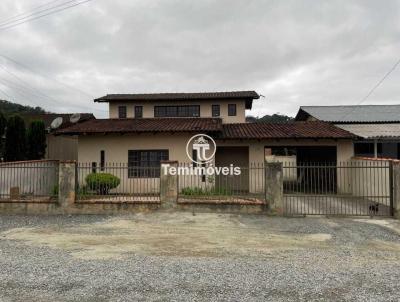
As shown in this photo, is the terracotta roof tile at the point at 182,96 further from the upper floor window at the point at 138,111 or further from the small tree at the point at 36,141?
the small tree at the point at 36,141

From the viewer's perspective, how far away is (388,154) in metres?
18.8

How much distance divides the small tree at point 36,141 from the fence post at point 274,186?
47.8 ft

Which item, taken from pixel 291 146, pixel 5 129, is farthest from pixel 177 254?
pixel 5 129

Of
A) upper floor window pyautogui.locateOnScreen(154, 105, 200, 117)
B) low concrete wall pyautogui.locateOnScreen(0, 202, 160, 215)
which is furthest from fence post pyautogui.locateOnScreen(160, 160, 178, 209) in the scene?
upper floor window pyautogui.locateOnScreen(154, 105, 200, 117)

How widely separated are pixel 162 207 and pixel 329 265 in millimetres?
5960

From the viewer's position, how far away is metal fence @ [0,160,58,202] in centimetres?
1127

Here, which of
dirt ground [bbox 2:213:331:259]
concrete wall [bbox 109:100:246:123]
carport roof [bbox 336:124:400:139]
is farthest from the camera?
concrete wall [bbox 109:100:246:123]

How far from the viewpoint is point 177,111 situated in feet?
66.1

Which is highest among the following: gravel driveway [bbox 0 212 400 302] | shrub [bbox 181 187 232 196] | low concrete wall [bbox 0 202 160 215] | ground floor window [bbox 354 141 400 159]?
ground floor window [bbox 354 141 400 159]

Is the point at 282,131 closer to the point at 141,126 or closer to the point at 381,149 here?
the point at 381,149

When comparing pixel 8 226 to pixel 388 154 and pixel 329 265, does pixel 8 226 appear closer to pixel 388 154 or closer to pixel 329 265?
pixel 329 265

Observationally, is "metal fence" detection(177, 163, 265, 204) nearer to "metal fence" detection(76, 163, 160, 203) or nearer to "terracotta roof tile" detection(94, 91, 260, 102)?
"metal fence" detection(76, 163, 160, 203)

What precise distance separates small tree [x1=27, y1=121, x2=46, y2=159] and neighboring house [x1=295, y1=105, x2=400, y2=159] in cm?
1754

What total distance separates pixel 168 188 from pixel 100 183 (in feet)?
14.3
